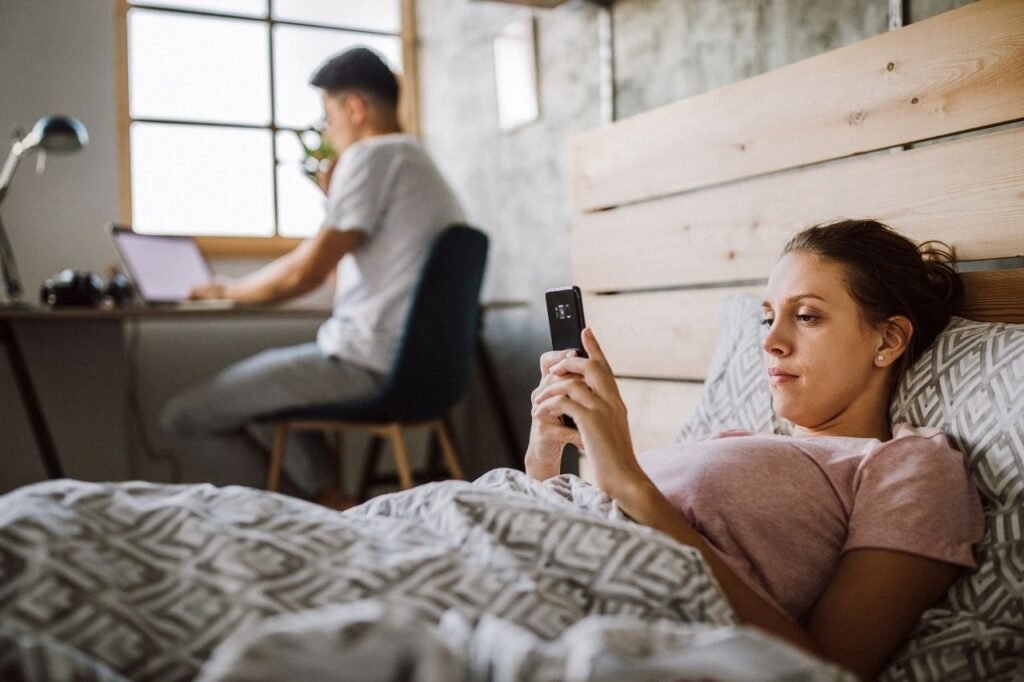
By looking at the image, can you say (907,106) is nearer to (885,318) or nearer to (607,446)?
(885,318)

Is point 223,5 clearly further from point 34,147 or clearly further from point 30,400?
point 30,400

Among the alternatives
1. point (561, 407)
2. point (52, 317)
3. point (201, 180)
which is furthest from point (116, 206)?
point (561, 407)

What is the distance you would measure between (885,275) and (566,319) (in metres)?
0.42

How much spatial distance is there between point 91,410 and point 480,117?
64.5 inches

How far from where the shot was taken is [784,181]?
1.68 meters

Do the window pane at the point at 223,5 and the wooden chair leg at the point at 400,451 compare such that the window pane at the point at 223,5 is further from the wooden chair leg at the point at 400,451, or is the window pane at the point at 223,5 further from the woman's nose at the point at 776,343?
the woman's nose at the point at 776,343

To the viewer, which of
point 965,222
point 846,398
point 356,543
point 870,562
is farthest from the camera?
point 965,222

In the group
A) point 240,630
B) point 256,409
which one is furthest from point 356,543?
point 256,409

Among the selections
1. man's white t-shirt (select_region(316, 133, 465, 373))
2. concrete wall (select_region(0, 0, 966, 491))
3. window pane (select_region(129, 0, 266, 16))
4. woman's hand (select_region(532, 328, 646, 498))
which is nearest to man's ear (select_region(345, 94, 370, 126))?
man's white t-shirt (select_region(316, 133, 465, 373))

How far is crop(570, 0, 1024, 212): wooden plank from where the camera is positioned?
134 cm

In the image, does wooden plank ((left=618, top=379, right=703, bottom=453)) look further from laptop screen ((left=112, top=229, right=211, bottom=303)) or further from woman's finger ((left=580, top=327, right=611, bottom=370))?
laptop screen ((left=112, top=229, right=211, bottom=303))

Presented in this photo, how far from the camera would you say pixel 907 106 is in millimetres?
1465

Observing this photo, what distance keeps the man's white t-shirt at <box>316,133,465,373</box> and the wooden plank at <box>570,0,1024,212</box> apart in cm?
55

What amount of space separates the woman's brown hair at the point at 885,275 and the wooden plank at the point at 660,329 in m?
0.47
